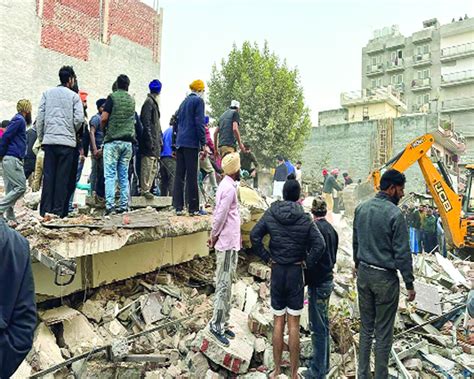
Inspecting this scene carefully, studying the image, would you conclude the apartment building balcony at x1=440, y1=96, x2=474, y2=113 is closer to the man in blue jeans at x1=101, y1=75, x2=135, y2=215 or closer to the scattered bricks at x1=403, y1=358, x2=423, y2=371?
the scattered bricks at x1=403, y1=358, x2=423, y2=371

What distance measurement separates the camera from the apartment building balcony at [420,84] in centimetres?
3962

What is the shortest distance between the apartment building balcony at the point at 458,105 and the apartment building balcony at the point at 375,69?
7.85 metres

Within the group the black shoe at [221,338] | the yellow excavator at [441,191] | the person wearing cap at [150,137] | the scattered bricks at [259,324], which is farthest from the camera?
the yellow excavator at [441,191]

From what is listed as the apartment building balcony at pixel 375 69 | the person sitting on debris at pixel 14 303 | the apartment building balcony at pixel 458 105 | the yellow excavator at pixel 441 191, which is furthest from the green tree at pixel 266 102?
the apartment building balcony at pixel 375 69

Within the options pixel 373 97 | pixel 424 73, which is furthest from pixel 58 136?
pixel 424 73

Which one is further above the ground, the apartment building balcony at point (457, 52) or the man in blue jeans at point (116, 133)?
the apartment building balcony at point (457, 52)

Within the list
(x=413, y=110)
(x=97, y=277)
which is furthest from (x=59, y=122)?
(x=413, y=110)

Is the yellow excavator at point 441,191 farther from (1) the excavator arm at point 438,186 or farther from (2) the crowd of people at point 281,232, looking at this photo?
(2) the crowd of people at point 281,232

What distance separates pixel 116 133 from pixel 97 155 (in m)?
0.88

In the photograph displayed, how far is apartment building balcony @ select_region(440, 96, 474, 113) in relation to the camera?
36.0m

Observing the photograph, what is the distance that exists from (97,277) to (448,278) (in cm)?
766

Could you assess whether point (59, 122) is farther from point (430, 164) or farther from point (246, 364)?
point (430, 164)

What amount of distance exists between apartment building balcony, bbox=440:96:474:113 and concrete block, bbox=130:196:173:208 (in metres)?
38.2

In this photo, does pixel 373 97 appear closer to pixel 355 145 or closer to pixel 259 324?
pixel 355 145
